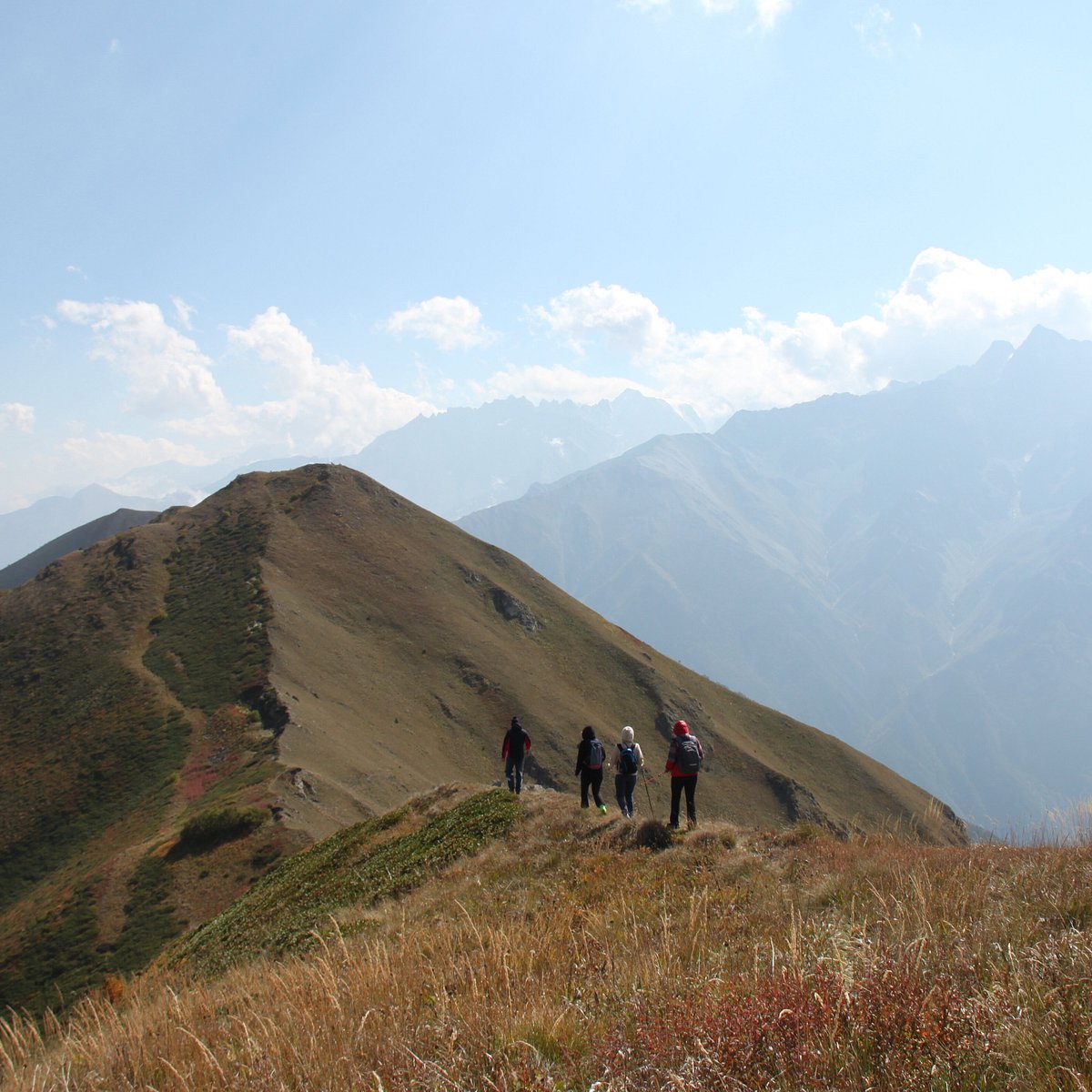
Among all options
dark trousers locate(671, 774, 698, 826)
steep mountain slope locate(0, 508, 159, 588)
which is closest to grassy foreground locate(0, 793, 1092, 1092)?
dark trousers locate(671, 774, 698, 826)

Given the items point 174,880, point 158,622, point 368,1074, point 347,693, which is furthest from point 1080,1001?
point 158,622

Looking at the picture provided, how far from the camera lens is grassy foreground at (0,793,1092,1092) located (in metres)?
3.43

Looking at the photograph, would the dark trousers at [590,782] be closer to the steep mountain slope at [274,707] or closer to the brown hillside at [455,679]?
the steep mountain slope at [274,707]

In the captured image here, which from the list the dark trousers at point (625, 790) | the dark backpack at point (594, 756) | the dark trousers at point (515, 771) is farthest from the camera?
the dark trousers at point (515, 771)

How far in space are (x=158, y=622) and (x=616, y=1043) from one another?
79577mm

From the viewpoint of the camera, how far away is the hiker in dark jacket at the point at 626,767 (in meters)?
16.3

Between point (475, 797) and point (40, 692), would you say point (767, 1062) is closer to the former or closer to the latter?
point (475, 797)

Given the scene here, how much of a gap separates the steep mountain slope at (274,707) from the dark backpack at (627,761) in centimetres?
607

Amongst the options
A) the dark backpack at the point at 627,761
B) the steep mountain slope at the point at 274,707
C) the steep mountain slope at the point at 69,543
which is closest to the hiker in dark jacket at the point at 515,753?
the dark backpack at the point at 627,761

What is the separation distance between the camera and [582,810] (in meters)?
16.6

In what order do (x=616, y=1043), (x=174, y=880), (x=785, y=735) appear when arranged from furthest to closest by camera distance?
(x=785, y=735), (x=174, y=880), (x=616, y=1043)

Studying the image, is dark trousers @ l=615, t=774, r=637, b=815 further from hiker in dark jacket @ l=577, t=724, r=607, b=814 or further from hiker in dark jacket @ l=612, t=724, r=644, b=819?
hiker in dark jacket @ l=577, t=724, r=607, b=814

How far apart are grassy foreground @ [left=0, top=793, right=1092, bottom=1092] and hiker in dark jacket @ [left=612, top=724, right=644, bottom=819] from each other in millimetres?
7687

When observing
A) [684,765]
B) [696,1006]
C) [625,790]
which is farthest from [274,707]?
[696,1006]
